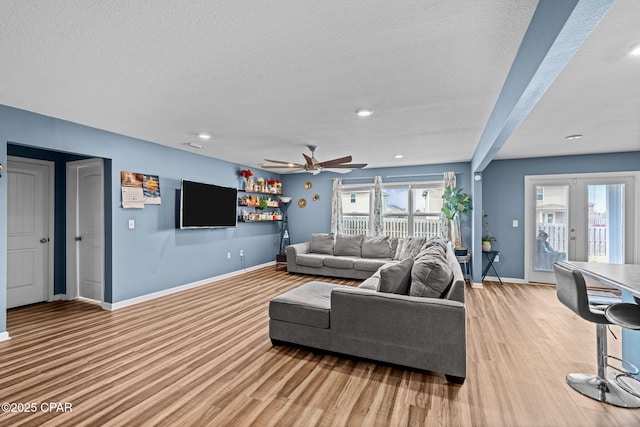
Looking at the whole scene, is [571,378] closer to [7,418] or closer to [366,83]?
[366,83]

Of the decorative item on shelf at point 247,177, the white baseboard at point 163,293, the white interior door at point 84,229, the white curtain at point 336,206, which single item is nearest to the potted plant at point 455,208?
the white curtain at point 336,206

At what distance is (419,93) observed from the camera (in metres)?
2.73

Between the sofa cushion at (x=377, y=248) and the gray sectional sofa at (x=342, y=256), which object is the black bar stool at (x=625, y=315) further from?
the sofa cushion at (x=377, y=248)

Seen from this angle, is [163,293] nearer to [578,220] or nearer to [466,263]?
[466,263]

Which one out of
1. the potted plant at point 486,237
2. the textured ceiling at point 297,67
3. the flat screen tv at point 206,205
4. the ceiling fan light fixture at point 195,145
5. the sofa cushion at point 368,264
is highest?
the textured ceiling at point 297,67

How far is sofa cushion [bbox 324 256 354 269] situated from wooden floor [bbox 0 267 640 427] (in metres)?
2.57

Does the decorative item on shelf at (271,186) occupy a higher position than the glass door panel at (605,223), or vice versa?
the decorative item on shelf at (271,186)

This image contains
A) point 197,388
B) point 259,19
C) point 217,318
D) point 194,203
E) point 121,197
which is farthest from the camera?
point 194,203

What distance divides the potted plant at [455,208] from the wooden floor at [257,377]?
2422 millimetres

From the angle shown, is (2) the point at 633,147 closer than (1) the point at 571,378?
No

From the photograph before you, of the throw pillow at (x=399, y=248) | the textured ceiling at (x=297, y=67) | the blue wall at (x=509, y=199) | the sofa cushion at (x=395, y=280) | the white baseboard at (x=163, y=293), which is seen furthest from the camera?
the throw pillow at (x=399, y=248)

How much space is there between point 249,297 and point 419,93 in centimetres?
369

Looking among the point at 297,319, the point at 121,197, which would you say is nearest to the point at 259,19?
the point at 297,319

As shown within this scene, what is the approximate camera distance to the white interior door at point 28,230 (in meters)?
4.17
